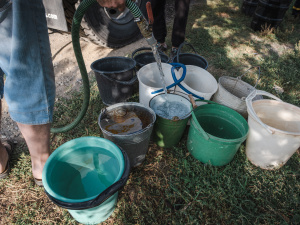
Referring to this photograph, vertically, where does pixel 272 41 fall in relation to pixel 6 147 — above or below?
above

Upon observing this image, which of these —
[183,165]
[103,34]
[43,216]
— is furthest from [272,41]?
[43,216]

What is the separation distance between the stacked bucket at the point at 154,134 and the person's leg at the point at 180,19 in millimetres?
952

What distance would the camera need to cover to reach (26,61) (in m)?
1.05

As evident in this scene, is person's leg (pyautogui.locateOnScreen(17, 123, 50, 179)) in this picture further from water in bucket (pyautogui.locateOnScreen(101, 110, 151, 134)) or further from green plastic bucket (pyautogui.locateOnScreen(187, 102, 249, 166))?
green plastic bucket (pyautogui.locateOnScreen(187, 102, 249, 166))

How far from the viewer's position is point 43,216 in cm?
149

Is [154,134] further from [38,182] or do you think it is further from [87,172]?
[38,182]

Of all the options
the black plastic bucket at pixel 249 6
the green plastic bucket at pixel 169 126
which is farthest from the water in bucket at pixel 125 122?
the black plastic bucket at pixel 249 6

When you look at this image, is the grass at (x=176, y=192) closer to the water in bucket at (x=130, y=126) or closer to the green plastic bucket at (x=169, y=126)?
the green plastic bucket at (x=169, y=126)

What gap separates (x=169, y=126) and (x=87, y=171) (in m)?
0.80

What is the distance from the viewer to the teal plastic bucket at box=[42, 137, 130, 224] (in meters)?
1.21

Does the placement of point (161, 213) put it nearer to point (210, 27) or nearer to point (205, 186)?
point (205, 186)

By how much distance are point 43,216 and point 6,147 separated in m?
0.80

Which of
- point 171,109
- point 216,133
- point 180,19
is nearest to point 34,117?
point 171,109

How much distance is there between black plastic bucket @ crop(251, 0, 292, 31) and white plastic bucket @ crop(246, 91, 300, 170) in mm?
3152
